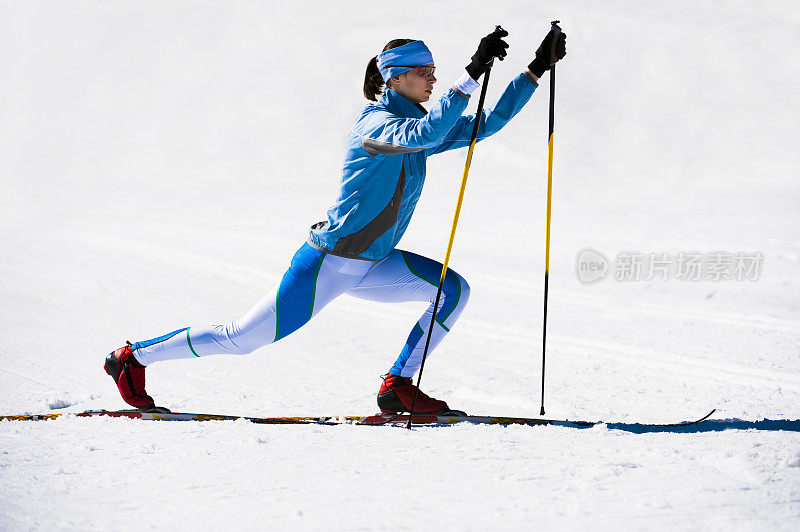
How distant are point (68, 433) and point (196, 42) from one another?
101 feet

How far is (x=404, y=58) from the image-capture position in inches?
122

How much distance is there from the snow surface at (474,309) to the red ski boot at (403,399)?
338 millimetres

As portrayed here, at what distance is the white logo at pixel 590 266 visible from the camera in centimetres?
749

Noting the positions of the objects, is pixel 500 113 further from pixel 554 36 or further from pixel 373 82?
pixel 373 82

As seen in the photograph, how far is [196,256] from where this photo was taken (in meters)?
9.04

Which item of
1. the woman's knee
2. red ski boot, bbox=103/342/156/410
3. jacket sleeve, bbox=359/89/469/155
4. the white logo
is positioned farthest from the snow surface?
jacket sleeve, bbox=359/89/469/155

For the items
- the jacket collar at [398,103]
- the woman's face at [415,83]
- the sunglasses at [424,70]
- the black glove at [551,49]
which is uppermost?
the black glove at [551,49]

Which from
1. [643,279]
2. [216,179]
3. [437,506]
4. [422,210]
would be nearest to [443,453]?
[437,506]

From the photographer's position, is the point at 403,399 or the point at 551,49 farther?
the point at 403,399

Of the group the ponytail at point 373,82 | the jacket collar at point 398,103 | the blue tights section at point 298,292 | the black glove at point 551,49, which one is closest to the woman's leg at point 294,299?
the blue tights section at point 298,292

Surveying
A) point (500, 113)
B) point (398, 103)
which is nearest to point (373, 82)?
point (398, 103)

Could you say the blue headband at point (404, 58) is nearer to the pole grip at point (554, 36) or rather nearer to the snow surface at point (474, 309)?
the pole grip at point (554, 36)

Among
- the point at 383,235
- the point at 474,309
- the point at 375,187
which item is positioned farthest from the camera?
the point at 474,309

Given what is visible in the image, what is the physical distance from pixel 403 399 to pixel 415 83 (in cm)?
145
